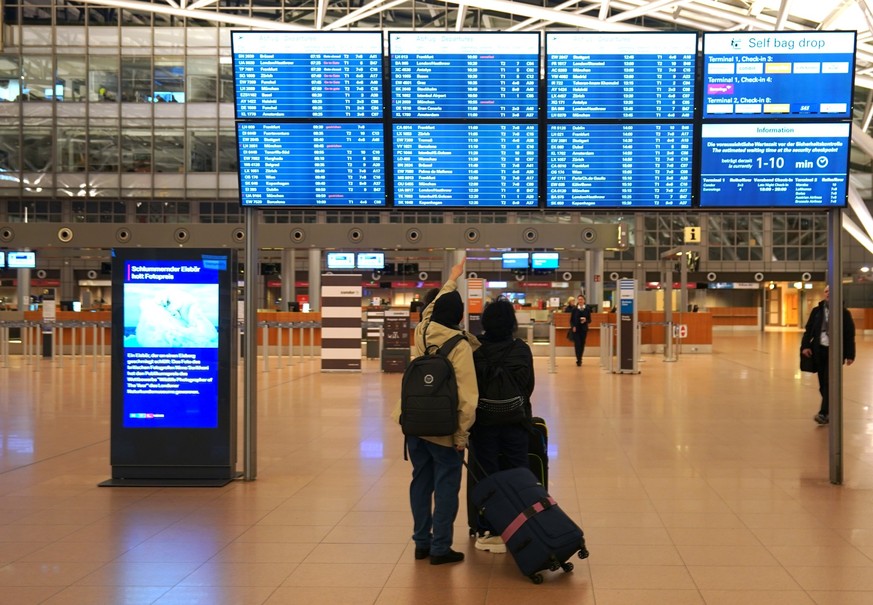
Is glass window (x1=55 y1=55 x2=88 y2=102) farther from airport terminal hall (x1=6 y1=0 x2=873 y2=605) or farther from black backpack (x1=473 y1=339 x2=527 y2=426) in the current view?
black backpack (x1=473 y1=339 x2=527 y2=426)

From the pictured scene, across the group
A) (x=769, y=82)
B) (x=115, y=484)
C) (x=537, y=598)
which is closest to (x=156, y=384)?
(x=115, y=484)

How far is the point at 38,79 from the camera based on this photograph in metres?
43.5

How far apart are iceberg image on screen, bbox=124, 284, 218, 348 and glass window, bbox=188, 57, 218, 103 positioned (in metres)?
38.4

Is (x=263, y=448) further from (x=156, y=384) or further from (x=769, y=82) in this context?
(x=769, y=82)

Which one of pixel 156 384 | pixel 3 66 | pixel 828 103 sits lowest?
pixel 156 384

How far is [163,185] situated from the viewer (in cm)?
4412

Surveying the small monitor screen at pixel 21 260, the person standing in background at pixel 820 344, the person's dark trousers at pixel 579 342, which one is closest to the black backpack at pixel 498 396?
the person standing in background at pixel 820 344

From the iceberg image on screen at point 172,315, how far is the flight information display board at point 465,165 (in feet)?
6.11

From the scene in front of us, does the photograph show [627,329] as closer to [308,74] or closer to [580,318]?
[580,318]

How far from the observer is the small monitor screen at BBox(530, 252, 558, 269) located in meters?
35.2

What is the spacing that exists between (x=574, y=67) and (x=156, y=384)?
442 centimetres

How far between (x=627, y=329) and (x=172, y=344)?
14338mm

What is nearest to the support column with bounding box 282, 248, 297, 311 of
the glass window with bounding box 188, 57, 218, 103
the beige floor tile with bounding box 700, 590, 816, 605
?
the glass window with bounding box 188, 57, 218, 103

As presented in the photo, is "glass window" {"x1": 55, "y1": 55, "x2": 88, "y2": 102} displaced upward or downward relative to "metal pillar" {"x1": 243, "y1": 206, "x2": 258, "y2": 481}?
upward
